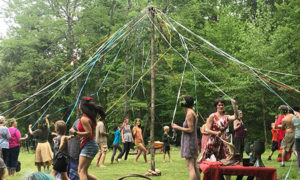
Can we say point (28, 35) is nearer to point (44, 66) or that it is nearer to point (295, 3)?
point (44, 66)

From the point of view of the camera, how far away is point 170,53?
1833cm

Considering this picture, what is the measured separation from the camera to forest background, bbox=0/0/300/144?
1805 cm

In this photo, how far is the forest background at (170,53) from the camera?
1805cm

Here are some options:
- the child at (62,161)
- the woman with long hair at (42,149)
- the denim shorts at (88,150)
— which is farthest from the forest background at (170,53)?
the denim shorts at (88,150)

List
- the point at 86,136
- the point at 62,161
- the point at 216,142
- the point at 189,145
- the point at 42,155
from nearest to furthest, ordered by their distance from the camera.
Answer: the point at 86,136
the point at 189,145
the point at 216,142
the point at 62,161
the point at 42,155

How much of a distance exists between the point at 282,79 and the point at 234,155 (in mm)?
13081

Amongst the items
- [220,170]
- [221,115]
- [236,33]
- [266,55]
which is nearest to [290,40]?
[266,55]

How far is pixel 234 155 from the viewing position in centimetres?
520

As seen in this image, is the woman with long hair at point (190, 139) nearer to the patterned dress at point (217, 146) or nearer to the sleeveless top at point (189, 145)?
the sleeveless top at point (189, 145)

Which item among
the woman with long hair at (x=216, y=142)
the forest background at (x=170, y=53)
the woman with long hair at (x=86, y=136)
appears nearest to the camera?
the woman with long hair at (x=86, y=136)

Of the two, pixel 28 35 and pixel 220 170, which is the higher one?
pixel 28 35

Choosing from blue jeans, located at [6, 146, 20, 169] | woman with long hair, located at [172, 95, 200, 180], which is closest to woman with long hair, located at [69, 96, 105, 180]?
woman with long hair, located at [172, 95, 200, 180]

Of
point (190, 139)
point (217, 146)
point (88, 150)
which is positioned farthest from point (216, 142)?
point (88, 150)

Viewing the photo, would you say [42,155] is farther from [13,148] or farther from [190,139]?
[190,139]
